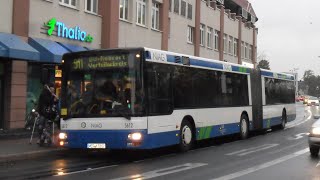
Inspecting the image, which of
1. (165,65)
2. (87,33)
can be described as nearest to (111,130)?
(165,65)

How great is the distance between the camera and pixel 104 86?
42.1 ft

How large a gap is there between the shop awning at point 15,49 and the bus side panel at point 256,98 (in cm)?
884

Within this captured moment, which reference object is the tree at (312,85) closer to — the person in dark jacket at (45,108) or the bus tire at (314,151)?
the bus tire at (314,151)

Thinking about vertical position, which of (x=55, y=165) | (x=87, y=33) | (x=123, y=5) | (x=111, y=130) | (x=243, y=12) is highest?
(x=243, y=12)

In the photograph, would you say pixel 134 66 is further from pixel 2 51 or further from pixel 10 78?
pixel 10 78

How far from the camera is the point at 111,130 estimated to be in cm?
1262

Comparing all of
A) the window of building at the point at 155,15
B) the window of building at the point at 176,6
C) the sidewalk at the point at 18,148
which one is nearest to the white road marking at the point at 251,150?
the sidewalk at the point at 18,148

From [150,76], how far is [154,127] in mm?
1309

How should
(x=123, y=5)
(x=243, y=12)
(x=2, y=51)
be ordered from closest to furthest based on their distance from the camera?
(x=2, y=51)
(x=123, y=5)
(x=243, y=12)

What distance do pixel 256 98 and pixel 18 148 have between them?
10722 millimetres

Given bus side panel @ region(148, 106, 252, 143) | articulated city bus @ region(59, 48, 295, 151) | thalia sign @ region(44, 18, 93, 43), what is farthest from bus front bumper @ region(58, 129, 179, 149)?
thalia sign @ region(44, 18, 93, 43)

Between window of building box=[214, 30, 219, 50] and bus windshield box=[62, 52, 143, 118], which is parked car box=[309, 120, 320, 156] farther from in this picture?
window of building box=[214, 30, 219, 50]

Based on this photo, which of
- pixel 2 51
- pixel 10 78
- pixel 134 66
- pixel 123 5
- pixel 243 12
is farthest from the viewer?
pixel 243 12

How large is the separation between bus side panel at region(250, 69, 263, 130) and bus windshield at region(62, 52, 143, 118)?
935 cm
